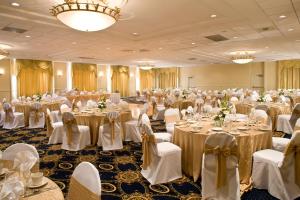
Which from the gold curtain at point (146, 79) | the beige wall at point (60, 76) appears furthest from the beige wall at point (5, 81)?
the gold curtain at point (146, 79)

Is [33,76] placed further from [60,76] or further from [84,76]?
[84,76]

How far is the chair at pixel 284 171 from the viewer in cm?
329

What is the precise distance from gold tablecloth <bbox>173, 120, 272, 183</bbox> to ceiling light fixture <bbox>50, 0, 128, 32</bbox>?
2252mm

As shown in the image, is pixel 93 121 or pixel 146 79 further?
pixel 146 79

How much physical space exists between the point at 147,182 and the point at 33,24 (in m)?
4.90

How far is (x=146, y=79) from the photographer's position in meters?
25.0

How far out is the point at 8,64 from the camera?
1470 cm

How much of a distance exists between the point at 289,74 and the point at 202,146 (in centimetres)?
1640

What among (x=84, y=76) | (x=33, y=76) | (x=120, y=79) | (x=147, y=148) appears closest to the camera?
(x=147, y=148)

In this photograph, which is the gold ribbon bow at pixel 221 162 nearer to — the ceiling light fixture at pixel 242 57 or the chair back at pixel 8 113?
the chair back at pixel 8 113

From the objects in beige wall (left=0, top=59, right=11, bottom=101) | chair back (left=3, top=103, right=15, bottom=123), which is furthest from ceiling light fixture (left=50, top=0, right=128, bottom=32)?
beige wall (left=0, top=59, right=11, bottom=101)

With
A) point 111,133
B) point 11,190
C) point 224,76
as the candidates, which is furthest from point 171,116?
point 224,76

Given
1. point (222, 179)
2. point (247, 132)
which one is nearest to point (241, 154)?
point (247, 132)

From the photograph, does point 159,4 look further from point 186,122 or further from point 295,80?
point 295,80
